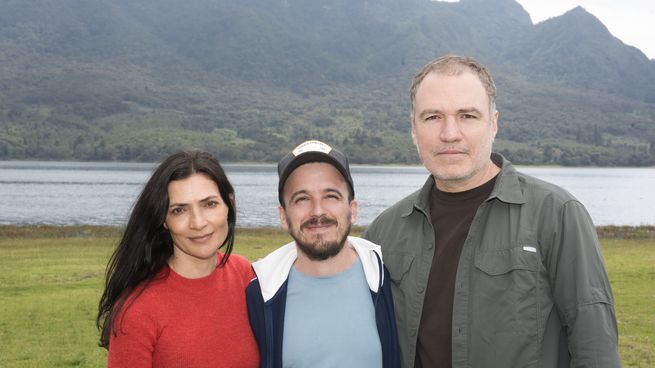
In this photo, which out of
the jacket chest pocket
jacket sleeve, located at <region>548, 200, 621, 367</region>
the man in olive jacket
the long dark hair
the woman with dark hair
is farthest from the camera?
the long dark hair

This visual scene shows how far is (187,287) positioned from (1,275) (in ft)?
62.2

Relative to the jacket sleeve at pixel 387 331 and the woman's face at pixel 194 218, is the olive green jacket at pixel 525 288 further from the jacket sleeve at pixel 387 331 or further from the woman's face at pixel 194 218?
the woman's face at pixel 194 218

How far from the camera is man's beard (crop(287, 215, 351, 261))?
429cm

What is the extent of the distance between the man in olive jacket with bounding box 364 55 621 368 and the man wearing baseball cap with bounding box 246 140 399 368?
216 mm

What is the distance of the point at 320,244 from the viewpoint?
14.1ft

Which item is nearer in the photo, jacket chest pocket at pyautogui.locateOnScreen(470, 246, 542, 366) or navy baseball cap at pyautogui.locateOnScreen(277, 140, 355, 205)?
jacket chest pocket at pyautogui.locateOnScreen(470, 246, 542, 366)

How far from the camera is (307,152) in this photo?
14.5ft

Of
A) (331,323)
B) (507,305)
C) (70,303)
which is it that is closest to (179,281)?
(331,323)

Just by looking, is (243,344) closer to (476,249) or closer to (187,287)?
(187,287)

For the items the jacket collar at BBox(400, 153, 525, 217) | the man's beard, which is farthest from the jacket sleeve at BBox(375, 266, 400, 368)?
the jacket collar at BBox(400, 153, 525, 217)

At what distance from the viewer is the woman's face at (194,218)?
14.1 ft

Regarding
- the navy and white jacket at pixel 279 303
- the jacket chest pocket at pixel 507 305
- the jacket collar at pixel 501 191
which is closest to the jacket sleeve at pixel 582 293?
the jacket chest pocket at pixel 507 305

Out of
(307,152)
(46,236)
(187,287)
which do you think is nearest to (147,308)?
(187,287)

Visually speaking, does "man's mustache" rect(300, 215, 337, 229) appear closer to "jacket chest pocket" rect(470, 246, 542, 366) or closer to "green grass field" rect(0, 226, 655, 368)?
"jacket chest pocket" rect(470, 246, 542, 366)
